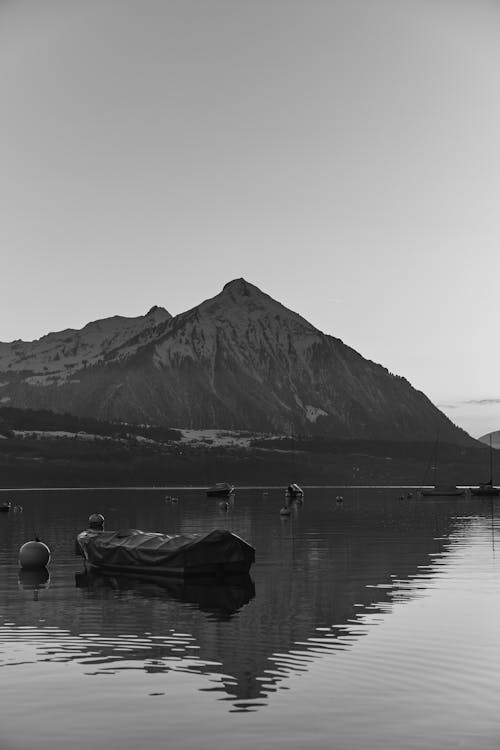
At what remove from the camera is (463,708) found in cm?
2797

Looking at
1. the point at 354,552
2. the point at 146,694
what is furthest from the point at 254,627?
the point at 354,552

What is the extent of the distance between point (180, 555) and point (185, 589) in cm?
530

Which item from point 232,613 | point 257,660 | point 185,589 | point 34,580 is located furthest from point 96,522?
point 257,660

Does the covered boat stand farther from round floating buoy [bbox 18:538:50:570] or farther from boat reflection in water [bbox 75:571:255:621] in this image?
round floating buoy [bbox 18:538:50:570]

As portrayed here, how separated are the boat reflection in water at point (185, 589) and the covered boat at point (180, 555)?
0.59m

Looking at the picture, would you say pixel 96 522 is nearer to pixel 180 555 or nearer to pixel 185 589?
pixel 180 555

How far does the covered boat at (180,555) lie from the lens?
62.7 m

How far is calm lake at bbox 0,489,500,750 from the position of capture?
25375mm

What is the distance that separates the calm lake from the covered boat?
5.97 ft

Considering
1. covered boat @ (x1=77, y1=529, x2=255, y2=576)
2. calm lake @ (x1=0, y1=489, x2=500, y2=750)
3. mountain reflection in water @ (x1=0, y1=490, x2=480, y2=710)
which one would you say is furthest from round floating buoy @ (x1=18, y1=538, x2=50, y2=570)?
covered boat @ (x1=77, y1=529, x2=255, y2=576)

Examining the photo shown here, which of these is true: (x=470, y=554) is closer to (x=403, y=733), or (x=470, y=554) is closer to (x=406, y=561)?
(x=406, y=561)

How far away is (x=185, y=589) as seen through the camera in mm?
57562

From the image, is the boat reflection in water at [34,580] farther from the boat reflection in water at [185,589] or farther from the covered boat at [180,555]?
the covered boat at [180,555]

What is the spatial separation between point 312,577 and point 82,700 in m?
35.2
